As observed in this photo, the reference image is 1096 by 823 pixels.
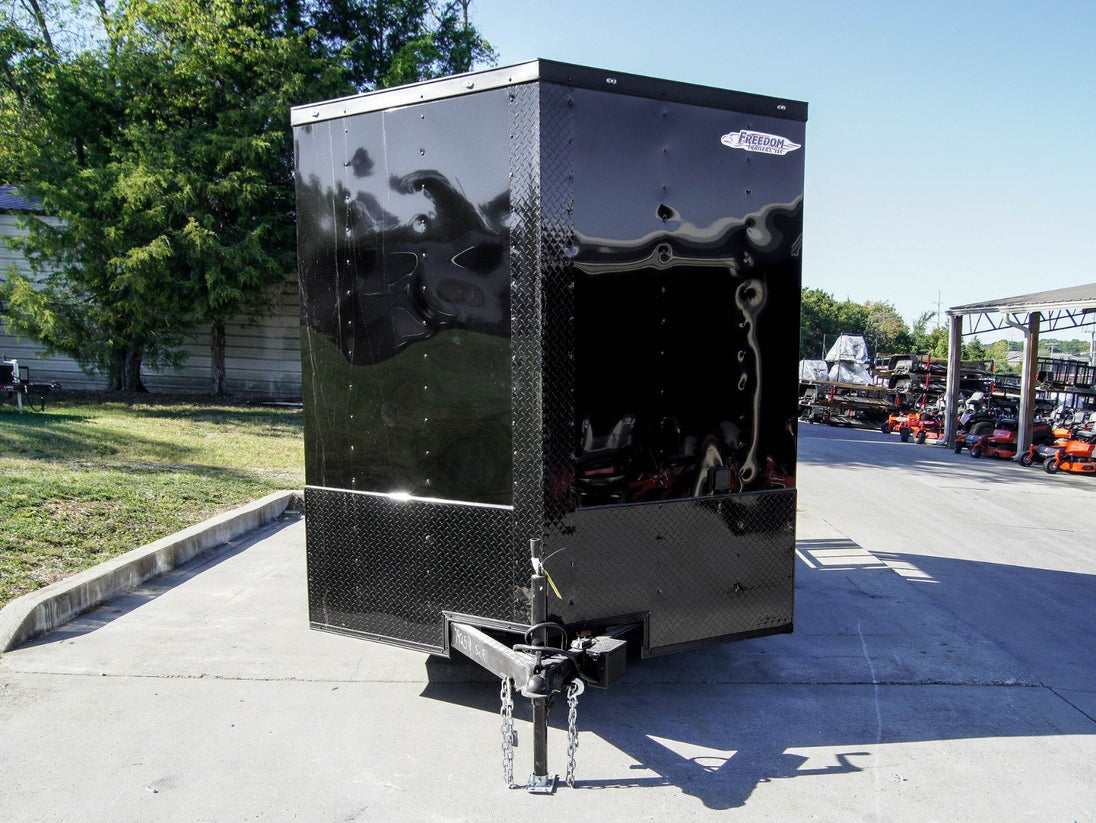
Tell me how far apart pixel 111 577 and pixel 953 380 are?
22.2 m

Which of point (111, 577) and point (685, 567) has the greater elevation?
point (685, 567)

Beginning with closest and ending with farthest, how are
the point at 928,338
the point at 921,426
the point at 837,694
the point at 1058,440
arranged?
the point at 837,694, the point at 1058,440, the point at 921,426, the point at 928,338

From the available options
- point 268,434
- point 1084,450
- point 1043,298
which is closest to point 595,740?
point 268,434

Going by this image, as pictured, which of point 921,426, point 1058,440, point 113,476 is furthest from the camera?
point 921,426

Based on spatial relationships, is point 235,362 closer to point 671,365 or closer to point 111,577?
point 111,577

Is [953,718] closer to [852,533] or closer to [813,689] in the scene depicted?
[813,689]

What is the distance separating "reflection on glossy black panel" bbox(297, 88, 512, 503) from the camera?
3.99m

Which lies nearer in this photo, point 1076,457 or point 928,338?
point 1076,457

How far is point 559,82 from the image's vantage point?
377 cm

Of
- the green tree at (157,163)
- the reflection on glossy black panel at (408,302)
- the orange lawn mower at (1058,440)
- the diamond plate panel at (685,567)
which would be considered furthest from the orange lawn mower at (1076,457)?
the green tree at (157,163)

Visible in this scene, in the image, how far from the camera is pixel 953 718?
4406mm

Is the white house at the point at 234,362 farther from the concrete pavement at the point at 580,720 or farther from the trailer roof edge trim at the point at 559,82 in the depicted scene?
the trailer roof edge trim at the point at 559,82

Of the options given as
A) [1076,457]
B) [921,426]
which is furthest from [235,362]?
[1076,457]

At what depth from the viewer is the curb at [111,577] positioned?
16.8 ft
